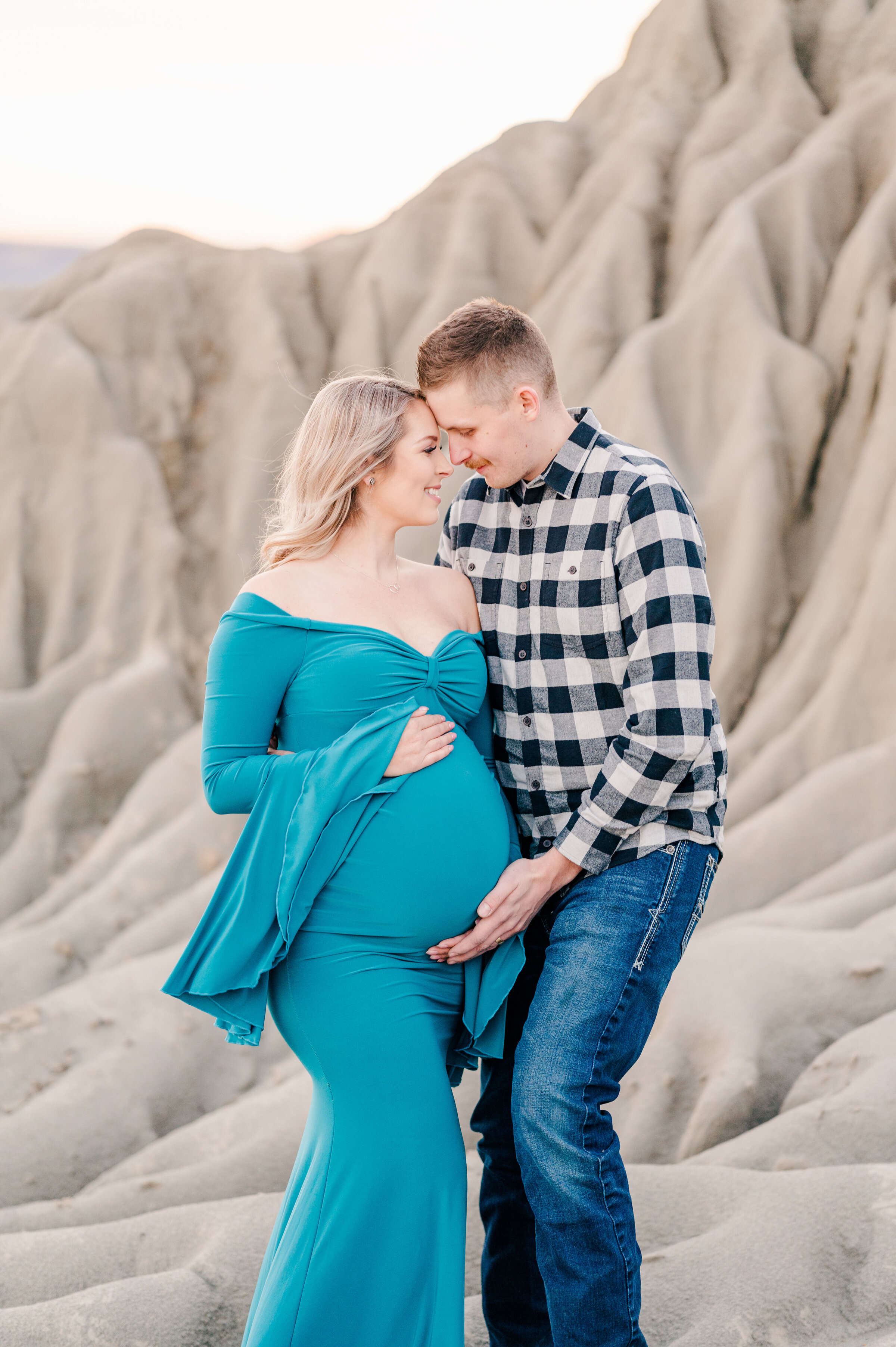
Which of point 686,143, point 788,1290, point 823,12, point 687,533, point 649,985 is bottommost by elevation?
point 788,1290

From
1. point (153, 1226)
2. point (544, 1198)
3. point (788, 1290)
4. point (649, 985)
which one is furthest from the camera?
point (153, 1226)

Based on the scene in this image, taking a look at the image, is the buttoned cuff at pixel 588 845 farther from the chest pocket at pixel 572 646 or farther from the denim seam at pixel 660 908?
the chest pocket at pixel 572 646

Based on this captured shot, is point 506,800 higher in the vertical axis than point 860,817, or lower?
higher

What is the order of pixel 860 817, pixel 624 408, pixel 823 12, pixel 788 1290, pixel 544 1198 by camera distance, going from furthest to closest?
pixel 823 12
pixel 624 408
pixel 860 817
pixel 788 1290
pixel 544 1198

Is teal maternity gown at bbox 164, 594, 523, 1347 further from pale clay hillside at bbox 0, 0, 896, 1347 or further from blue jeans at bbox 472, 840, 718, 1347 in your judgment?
pale clay hillside at bbox 0, 0, 896, 1347

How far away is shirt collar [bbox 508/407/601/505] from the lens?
2.59 metres

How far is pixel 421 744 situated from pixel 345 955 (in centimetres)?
48

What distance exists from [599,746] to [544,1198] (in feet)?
3.16

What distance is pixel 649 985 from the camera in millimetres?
2365

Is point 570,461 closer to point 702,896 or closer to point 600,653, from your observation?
point 600,653

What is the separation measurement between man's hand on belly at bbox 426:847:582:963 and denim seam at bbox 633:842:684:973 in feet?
0.62

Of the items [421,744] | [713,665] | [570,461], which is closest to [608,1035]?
[421,744]

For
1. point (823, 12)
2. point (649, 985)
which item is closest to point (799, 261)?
point (823, 12)

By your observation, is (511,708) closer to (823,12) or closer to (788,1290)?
(788,1290)
